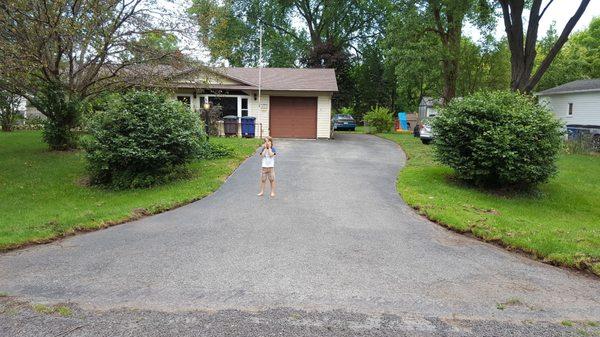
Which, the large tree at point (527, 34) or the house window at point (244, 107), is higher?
the large tree at point (527, 34)

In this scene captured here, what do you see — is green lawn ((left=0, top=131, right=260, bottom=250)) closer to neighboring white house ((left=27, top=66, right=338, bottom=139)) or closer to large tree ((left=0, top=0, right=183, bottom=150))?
large tree ((left=0, top=0, right=183, bottom=150))

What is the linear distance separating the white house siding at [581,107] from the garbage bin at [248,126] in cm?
1771

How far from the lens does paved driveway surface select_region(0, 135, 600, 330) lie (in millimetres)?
4711

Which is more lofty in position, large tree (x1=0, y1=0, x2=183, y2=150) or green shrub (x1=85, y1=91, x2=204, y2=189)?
large tree (x1=0, y1=0, x2=183, y2=150)

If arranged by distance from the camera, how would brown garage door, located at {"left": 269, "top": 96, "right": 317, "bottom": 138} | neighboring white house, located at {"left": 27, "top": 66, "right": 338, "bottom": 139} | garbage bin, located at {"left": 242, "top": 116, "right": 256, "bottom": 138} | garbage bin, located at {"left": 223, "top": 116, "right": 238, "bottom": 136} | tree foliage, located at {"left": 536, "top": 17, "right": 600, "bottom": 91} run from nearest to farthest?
garbage bin, located at {"left": 223, "top": 116, "right": 238, "bottom": 136}
garbage bin, located at {"left": 242, "top": 116, "right": 256, "bottom": 138}
neighboring white house, located at {"left": 27, "top": 66, "right": 338, "bottom": 139}
brown garage door, located at {"left": 269, "top": 96, "right": 317, "bottom": 138}
tree foliage, located at {"left": 536, "top": 17, "right": 600, "bottom": 91}

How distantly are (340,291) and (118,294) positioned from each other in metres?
2.45

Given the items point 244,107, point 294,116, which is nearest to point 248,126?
point 244,107

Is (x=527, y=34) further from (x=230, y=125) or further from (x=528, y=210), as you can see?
(x=230, y=125)

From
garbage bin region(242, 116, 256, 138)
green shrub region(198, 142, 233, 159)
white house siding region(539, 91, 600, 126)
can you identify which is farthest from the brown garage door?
white house siding region(539, 91, 600, 126)

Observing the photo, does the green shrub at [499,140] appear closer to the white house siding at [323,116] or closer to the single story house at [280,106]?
the white house siding at [323,116]

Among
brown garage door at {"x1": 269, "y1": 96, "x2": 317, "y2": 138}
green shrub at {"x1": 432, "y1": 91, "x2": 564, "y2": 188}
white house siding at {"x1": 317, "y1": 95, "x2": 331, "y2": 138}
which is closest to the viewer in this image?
green shrub at {"x1": 432, "y1": 91, "x2": 564, "y2": 188}

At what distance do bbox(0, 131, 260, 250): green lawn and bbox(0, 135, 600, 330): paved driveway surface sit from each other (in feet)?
Result: 1.91

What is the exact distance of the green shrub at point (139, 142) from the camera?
38.7 ft

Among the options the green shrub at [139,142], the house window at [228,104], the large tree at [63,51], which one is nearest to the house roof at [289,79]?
the house window at [228,104]
